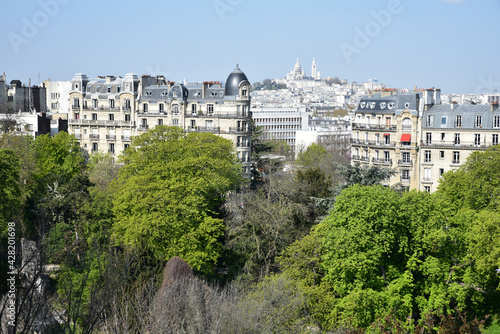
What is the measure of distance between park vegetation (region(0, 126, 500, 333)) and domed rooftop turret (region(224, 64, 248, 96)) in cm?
1865

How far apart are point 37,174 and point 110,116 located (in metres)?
26.6

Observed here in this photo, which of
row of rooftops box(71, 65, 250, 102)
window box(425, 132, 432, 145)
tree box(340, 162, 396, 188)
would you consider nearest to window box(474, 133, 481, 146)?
window box(425, 132, 432, 145)

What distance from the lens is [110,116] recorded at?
8338 centimetres

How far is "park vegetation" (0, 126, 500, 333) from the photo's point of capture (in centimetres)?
3244

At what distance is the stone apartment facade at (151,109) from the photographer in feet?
241

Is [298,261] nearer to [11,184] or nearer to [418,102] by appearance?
[11,184]

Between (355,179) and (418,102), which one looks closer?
(355,179)

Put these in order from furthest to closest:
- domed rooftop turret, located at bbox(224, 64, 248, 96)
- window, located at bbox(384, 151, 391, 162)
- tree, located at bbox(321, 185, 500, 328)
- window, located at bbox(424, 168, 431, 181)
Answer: domed rooftop turret, located at bbox(224, 64, 248, 96) → window, located at bbox(384, 151, 391, 162) → window, located at bbox(424, 168, 431, 181) → tree, located at bbox(321, 185, 500, 328)

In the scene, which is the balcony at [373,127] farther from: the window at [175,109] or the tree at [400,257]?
the tree at [400,257]

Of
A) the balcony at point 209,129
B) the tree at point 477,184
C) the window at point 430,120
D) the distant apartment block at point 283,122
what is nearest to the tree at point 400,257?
the tree at point 477,184

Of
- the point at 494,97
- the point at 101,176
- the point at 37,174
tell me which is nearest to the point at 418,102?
the point at 494,97

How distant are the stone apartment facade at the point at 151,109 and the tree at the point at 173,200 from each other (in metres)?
19.7

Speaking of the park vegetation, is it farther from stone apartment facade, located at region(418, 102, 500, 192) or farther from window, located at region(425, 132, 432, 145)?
window, located at region(425, 132, 432, 145)

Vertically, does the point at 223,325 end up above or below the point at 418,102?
below
